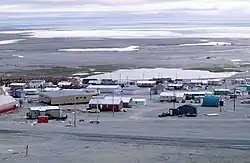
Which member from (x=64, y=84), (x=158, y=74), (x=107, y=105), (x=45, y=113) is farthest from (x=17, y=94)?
(x=158, y=74)

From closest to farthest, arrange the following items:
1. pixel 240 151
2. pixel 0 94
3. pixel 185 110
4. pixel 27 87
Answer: pixel 240 151 → pixel 185 110 → pixel 0 94 → pixel 27 87

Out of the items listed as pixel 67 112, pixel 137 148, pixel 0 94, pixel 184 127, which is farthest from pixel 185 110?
pixel 0 94

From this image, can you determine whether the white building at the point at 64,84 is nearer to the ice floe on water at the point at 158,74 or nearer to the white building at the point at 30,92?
the white building at the point at 30,92

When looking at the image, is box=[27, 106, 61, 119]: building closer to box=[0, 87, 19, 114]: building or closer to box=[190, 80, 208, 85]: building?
box=[0, 87, 19, 114]: building

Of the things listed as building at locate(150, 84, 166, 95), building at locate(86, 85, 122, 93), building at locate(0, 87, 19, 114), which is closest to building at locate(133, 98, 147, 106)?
building at locate(150, 84, 166, 95)

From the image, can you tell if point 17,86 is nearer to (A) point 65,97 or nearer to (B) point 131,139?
(A) point 65,97

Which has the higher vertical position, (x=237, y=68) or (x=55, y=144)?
(x=237, y=68)

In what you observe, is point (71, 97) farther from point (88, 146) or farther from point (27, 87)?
point (88, 146)

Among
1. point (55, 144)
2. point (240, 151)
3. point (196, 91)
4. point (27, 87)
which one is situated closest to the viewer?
point (240, 151)
